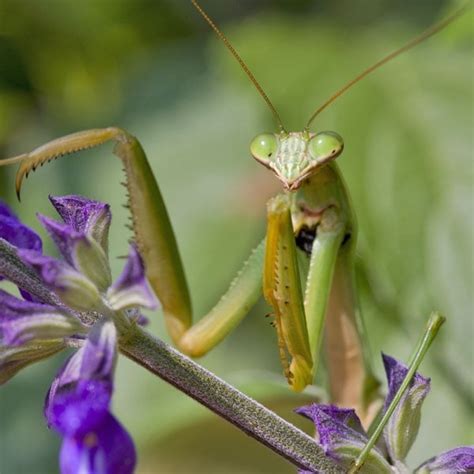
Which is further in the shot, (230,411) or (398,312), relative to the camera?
(398,312)

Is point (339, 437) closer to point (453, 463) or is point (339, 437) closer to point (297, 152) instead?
point (453, 463)

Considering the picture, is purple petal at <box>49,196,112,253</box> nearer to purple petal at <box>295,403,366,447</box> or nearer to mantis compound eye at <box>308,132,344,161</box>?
purple petal at <box>295,403,366,447</box>

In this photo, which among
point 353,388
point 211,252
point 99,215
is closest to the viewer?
point 99,215

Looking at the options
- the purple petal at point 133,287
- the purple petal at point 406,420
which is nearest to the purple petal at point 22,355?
the purple petal at point 133,287

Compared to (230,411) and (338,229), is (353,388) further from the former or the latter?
(230,411)

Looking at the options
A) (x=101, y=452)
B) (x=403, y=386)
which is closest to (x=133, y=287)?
(x=101, y=452)

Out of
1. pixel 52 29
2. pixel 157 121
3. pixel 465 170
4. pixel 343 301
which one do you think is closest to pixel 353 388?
pixel 343 301
